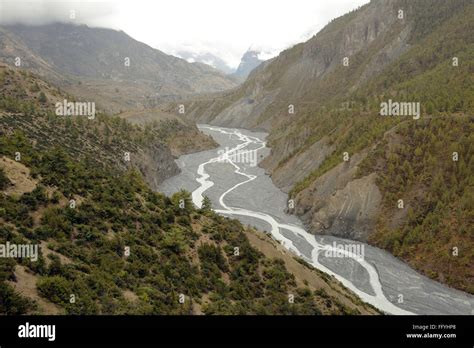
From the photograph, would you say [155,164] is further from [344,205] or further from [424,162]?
[424,162]

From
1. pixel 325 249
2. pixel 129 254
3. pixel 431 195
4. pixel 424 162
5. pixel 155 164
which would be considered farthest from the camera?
pixel 155 164

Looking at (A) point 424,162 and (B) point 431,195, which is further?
(A) point 424,162

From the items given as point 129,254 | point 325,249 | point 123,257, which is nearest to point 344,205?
point 325,249

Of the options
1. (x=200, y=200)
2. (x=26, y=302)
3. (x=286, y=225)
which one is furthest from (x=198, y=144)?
(x=26, y=302)

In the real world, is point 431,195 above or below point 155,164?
below

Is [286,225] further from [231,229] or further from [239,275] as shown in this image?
[239,275]

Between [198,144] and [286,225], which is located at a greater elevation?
[198,144]

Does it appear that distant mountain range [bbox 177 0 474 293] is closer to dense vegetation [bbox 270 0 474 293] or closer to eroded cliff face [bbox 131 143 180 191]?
dense vegetation [bbox 270 0 474 293]
